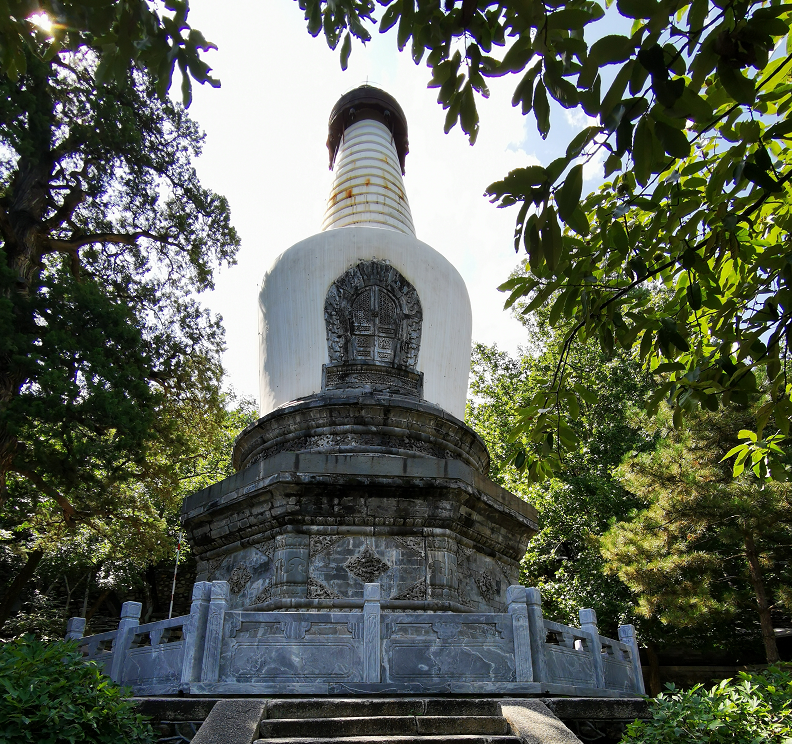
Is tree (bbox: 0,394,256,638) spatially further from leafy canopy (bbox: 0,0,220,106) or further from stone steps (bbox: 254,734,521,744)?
leafy canopy (bbox: 0,0,220,106)

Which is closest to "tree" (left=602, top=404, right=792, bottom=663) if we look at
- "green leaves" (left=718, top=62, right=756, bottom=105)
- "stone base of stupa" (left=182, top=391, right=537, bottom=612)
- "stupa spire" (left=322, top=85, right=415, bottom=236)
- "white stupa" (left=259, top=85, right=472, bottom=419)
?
"white stupa" (left=259, top=85, right=472, bottom=419)

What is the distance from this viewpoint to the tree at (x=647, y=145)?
85.1 inches

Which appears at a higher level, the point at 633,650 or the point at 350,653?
the point at 633,650

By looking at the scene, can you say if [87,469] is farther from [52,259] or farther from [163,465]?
[52,259]

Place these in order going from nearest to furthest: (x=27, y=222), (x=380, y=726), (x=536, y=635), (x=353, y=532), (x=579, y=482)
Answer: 1. (x=380, y=726)
2. (x=536, y=635)
3. (x=353, y=532)
4. (x=27, y=222)
5. (x=579, y=482)

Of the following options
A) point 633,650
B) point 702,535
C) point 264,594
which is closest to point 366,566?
point 264,594

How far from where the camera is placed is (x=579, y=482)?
17.2m

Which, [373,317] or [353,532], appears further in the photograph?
[373,317]

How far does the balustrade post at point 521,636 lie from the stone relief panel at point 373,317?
14.3 ft

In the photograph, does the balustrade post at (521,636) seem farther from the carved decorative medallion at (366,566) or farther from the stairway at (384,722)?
the carved decorative medallion at (366,566)

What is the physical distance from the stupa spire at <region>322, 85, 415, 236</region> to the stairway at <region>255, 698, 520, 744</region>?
7.76 metres

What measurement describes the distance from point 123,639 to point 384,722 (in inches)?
122

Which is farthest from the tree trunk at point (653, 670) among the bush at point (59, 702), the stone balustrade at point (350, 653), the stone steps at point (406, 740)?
the bush at point (59, 702)

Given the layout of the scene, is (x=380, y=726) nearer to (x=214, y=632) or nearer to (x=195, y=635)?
(x=214, y=632)
